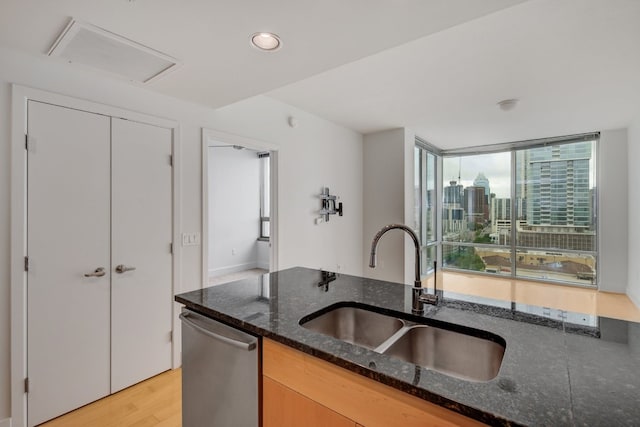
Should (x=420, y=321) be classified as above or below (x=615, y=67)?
below

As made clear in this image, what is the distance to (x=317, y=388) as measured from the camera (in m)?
1.04

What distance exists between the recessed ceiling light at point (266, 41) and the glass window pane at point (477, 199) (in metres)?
5.65

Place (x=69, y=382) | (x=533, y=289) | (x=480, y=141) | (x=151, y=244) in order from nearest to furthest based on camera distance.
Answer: (x=69, y=382) < (x=151, y=244) < (x=533, y=289) < (x=480, y=141)

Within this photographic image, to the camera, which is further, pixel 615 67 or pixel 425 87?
pixel 425 87

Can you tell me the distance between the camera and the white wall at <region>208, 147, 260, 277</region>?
6.20m

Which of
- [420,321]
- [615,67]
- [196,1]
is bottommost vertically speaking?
[420,321]

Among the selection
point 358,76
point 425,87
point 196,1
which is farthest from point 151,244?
point 425,87

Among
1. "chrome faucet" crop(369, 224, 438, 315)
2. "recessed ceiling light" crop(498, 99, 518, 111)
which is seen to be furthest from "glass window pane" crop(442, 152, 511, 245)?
"chrome faucet" crop(369, 224, 438, 315)

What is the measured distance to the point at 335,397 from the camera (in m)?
1.00

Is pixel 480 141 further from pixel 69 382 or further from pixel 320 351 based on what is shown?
pixel 69 382

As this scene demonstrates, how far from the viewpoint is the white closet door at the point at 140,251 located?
240 centimetres

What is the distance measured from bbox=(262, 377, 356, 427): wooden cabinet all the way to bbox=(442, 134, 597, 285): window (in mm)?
6129

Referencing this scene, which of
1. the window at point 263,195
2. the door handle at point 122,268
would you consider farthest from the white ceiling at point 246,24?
the window at point 263,195

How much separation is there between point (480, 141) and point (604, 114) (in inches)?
69.9
